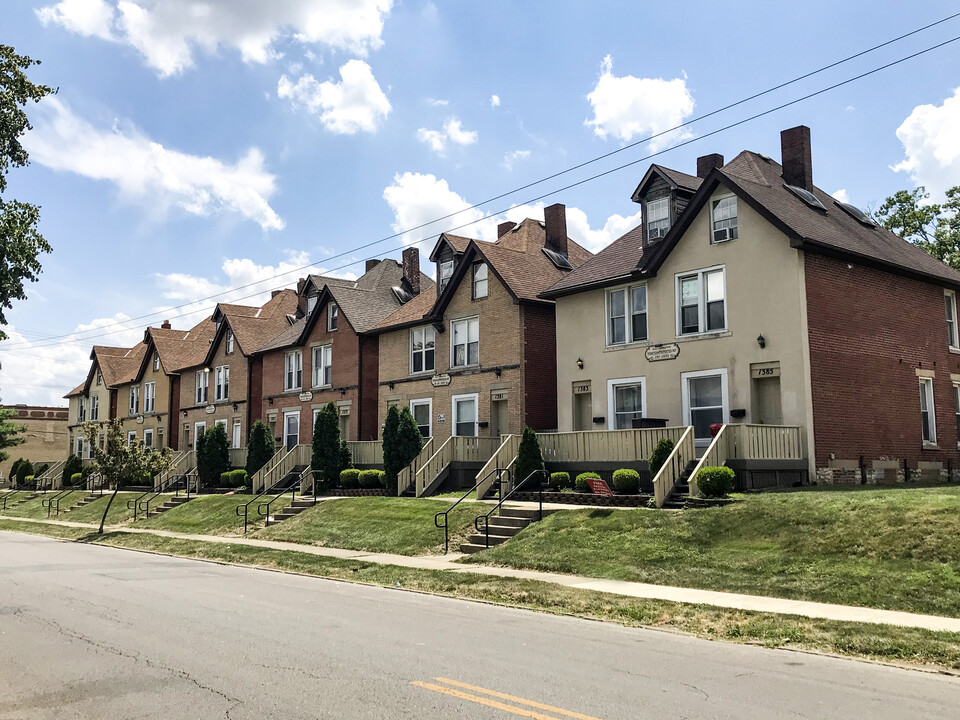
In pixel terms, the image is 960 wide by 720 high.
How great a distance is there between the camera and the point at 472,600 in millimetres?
15055

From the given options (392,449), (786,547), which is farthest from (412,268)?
(786,547)

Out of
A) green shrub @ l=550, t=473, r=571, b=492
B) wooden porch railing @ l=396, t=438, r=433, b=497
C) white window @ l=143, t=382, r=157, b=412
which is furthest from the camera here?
white window @ l=143, t=382, r=157, b=412

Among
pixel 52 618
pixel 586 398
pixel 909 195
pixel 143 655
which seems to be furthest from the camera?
pixel 909 195

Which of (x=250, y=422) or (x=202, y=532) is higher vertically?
(x=250, y=422)

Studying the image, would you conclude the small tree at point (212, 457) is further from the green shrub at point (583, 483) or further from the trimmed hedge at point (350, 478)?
the green shrub at point (583, 483)

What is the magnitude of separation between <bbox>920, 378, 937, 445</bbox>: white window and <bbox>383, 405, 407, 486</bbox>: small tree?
16.2 m

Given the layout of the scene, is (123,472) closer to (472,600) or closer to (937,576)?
(472,600)

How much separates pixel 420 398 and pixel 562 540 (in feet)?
54.6

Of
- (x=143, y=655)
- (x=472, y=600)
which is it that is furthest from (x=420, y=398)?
(x=143, y=655)

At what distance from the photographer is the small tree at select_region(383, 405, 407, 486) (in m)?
30.8

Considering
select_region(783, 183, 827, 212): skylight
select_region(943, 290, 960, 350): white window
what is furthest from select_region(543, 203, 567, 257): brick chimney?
select_region(943, 290, 960, 350): white window

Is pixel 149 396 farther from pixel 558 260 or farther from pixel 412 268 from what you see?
pixel 558 260

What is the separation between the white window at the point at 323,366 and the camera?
41.2 meters

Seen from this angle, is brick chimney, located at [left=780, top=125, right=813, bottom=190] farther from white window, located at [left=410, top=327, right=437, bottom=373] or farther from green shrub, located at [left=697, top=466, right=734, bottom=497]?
white window, located at [left=410, top=327, right=437, bottom=373]
